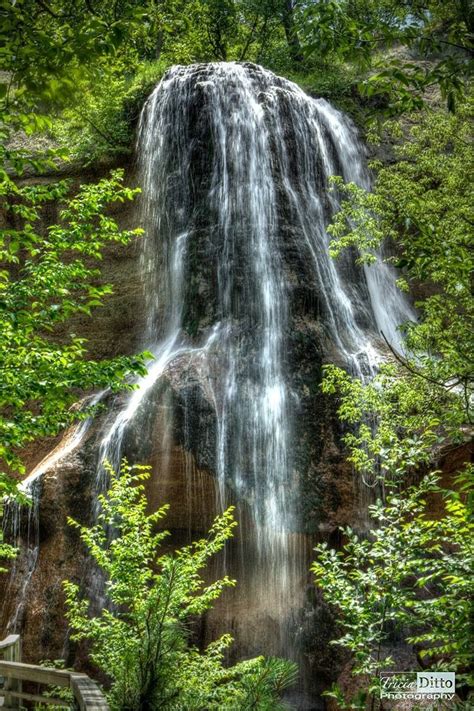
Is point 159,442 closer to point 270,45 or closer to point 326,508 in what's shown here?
point 326,508

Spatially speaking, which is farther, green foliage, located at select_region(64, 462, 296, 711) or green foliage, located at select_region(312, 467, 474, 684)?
green foliage, located at select_region(64, 462, 296, 711)

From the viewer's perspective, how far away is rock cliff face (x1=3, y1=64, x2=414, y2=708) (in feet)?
32.5

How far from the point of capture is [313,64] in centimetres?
2059

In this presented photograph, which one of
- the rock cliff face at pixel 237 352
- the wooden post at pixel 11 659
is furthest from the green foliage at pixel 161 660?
the rock cliff face at pixel 237 352

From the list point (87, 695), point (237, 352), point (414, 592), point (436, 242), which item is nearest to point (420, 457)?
point (414, 592)

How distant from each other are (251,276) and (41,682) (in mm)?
9080

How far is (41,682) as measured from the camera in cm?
542

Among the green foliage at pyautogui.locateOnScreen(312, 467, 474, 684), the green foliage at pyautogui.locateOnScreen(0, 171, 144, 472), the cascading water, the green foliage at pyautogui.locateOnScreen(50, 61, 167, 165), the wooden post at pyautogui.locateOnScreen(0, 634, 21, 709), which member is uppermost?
the green foliage at pyautogui.locateOnScreen(50, 61, 167, 165)

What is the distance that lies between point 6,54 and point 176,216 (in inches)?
448

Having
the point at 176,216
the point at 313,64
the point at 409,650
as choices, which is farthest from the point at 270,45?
the point at 409,650

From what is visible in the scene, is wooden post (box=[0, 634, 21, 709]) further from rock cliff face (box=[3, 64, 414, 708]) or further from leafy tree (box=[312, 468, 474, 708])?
leafy tree (box=[312, 468, 474, 708])

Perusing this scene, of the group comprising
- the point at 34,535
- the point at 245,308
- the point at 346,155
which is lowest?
the point at 34,535

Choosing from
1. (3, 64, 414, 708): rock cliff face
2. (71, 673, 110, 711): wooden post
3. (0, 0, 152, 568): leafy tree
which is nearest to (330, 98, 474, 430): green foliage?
(0, 0, 152, 568): leafy tree

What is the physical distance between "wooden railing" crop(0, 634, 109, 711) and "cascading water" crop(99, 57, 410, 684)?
4149mm
